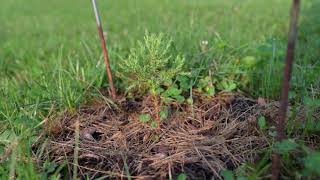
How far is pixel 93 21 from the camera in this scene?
540cm

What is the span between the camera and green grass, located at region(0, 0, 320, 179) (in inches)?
77.2

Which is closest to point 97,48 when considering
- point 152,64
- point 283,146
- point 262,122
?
point 152,64

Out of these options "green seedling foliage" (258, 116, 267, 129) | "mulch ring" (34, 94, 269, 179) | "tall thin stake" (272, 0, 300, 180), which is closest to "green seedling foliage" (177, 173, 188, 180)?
"mulch ring" (34, 94, 269, 179)

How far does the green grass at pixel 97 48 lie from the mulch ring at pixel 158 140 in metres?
Result: 0.13

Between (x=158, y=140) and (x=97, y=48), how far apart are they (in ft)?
5.39

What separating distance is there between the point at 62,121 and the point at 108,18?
381 centimetres

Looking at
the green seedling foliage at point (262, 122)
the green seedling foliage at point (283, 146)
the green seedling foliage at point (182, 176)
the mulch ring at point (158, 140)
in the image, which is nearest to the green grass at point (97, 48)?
the mulch ring at point (158, 140)

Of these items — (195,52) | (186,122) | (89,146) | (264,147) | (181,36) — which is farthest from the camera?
(181,36)

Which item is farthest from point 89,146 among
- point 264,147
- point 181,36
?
point 181,36

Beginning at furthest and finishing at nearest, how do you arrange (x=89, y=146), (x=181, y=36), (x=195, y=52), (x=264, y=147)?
1. (x=181, y=36)
2. (x=195, y=52)
3. (x=89, y=146)
4. (x=264, y=147)

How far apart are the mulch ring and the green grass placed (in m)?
0.13

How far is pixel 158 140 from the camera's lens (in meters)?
1.71

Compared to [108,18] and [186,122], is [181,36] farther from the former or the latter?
[108,18]

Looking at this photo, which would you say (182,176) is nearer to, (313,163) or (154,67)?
(313,163)
